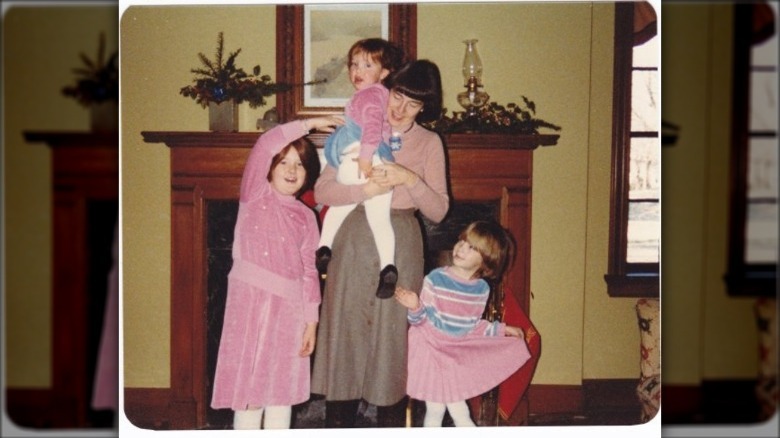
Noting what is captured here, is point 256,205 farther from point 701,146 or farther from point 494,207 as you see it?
point 701,146

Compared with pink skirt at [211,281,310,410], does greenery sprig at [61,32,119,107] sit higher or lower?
higher

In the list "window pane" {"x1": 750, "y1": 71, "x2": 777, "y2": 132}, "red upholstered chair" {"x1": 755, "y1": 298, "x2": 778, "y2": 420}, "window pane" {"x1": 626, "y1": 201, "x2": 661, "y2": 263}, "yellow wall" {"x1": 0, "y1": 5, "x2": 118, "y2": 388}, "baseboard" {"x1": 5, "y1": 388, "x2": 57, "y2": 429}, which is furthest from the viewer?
"window pane" {"x1": 750, "y1": 71, "x2": 777, "y2": 132}

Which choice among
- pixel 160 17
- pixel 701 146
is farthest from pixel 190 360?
pixel 701 146

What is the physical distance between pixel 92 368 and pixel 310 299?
114 inches

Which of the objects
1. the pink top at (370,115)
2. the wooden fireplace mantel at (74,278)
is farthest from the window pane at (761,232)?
the pink top at (370,115)

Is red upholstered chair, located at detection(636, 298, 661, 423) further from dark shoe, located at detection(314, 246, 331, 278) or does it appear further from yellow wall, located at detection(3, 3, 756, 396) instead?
dark shoe, located at detection(314, 246, 331, 278)

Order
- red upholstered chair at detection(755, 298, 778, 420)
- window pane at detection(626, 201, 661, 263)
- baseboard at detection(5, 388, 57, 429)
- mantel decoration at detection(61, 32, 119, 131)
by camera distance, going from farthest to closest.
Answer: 1. baseboard at detection(5, 388, 57, 429)
2. mantel decoration at detection(61, 32, 119, 131)
3. red upholstered chair at detection(755, 298, 778, 420)
4. window pane at detection(626, 201, 661, 263)

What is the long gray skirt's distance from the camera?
1258mm

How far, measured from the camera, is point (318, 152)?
Result: 4.14 feet

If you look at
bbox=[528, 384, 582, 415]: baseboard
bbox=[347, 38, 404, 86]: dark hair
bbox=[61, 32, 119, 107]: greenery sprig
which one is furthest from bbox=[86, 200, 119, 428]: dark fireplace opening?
bbox=[528, 384, 582, 415]: baseboard

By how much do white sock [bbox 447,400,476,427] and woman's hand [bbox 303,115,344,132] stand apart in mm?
439

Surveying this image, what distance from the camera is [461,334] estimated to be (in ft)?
4.20

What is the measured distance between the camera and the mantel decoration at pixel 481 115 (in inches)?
48.5

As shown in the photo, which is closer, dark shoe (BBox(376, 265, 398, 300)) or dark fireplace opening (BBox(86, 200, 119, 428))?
dark shoe (BBox(376, 265, 398, 300))
